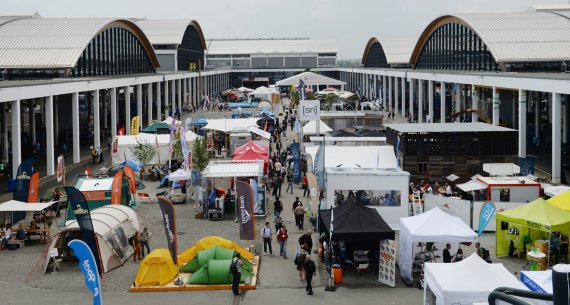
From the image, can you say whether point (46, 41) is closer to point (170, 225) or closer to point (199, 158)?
point (199, 158)

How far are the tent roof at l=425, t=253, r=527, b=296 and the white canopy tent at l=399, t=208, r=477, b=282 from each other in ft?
11.2

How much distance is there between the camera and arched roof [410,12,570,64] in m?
49.9

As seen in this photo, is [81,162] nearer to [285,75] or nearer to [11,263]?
[11,263]

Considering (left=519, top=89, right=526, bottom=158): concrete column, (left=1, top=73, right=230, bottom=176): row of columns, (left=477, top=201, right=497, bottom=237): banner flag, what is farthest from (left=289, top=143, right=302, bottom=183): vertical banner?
(left=477, top=201, right=497, bottom=237): banner flag

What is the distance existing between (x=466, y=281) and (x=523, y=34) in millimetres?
44045

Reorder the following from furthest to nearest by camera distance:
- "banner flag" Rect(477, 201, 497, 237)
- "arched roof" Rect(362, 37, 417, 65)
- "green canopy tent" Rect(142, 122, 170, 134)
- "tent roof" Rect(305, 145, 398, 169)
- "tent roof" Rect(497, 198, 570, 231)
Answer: "arched roof" Rect(362, 37, 417, 65) → "green canopy tent" Rect(142, 122, 170, 134) → "tent roof" Rect(305, 145, 398, 169) → "banner flag" Rect(477, 201, 497, 237) → "tent roof" Rect(497, 198, 570, 231)

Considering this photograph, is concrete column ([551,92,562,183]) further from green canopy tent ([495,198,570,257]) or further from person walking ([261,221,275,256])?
person walking ([261,221,275,256])

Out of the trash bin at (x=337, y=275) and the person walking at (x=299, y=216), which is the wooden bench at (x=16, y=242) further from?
the trash bin at (x=337, y=275)

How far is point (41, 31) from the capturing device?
5359cm

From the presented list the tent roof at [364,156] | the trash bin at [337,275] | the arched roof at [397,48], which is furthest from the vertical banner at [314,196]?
the arched roof at [397,48]

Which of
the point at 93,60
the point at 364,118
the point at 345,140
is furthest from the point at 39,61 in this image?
the point at 345,140

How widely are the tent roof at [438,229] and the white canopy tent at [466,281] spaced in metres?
3.32

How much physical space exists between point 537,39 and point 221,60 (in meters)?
90.0

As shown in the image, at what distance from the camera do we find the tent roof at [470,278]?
12047 millimetres
